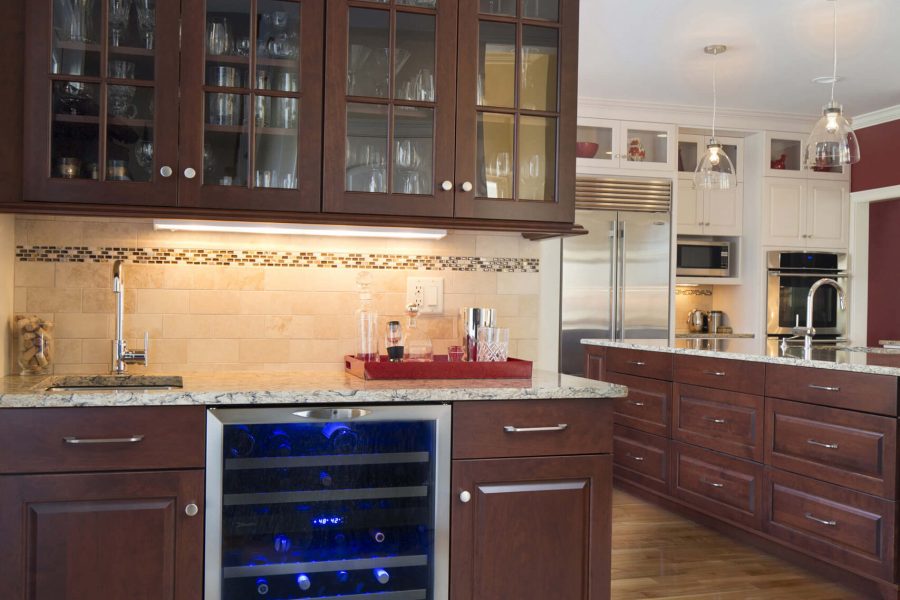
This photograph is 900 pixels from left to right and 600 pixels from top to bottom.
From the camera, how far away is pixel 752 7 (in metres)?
4.02

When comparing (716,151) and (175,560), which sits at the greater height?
(716,151)

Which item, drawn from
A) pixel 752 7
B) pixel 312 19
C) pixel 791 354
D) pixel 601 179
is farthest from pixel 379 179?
pixel 601 179

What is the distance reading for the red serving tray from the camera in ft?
7.67

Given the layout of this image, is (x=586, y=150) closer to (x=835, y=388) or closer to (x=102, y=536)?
(x=835, y=388)

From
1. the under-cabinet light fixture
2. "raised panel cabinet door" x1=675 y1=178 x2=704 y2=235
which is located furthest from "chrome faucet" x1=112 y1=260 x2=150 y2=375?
"raised panel cabinet door" x1=675 y1=178 x2=704 y2=235

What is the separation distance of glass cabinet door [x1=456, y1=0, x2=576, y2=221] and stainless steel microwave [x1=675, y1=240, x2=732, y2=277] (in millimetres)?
3896

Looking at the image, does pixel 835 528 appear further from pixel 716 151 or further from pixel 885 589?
pixel 716 151

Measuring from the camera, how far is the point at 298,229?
250 cm

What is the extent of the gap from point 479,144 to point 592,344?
269 centimetres

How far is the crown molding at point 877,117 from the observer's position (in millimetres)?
5914

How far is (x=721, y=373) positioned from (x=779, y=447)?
0.46 meters

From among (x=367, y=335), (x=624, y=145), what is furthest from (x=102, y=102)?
(x=624, y=145)

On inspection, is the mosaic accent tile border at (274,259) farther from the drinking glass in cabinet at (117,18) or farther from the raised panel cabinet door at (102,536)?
the raised panel cabinet door at (102,536)

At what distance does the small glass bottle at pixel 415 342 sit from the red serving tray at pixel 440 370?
3.8 inches
